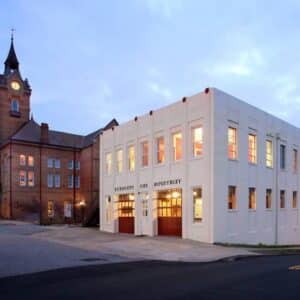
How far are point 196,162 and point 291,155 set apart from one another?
1096 cm

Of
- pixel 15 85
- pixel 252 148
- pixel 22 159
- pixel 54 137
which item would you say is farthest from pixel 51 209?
pixel 252 148

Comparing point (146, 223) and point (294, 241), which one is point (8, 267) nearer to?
point (146, 223)

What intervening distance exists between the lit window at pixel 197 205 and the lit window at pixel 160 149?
4012 mm

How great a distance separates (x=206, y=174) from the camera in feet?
75.9

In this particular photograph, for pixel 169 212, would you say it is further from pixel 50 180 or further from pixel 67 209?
pixel 67 209

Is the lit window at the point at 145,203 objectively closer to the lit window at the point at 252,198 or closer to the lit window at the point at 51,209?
the lit window at the point at 252,198

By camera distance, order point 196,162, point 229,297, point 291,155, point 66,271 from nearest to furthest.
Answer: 1. point 229,297
2. point 66,271
3. point 196,162
4. point 291,155

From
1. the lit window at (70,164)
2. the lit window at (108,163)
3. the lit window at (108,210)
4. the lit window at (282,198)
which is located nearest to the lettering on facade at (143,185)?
the lit window at (108,210)

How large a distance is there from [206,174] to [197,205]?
6.53ft

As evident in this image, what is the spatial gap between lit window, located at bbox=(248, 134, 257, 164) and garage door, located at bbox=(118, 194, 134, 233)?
860 centimetres

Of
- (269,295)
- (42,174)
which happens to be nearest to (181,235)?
(269,295)

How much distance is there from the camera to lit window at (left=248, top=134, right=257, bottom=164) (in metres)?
26.4

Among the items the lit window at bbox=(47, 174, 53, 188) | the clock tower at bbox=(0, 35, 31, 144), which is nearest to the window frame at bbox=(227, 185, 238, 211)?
the lit window at bbox=(47, 174, 53, 188)

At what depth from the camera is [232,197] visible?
24.6 metres
